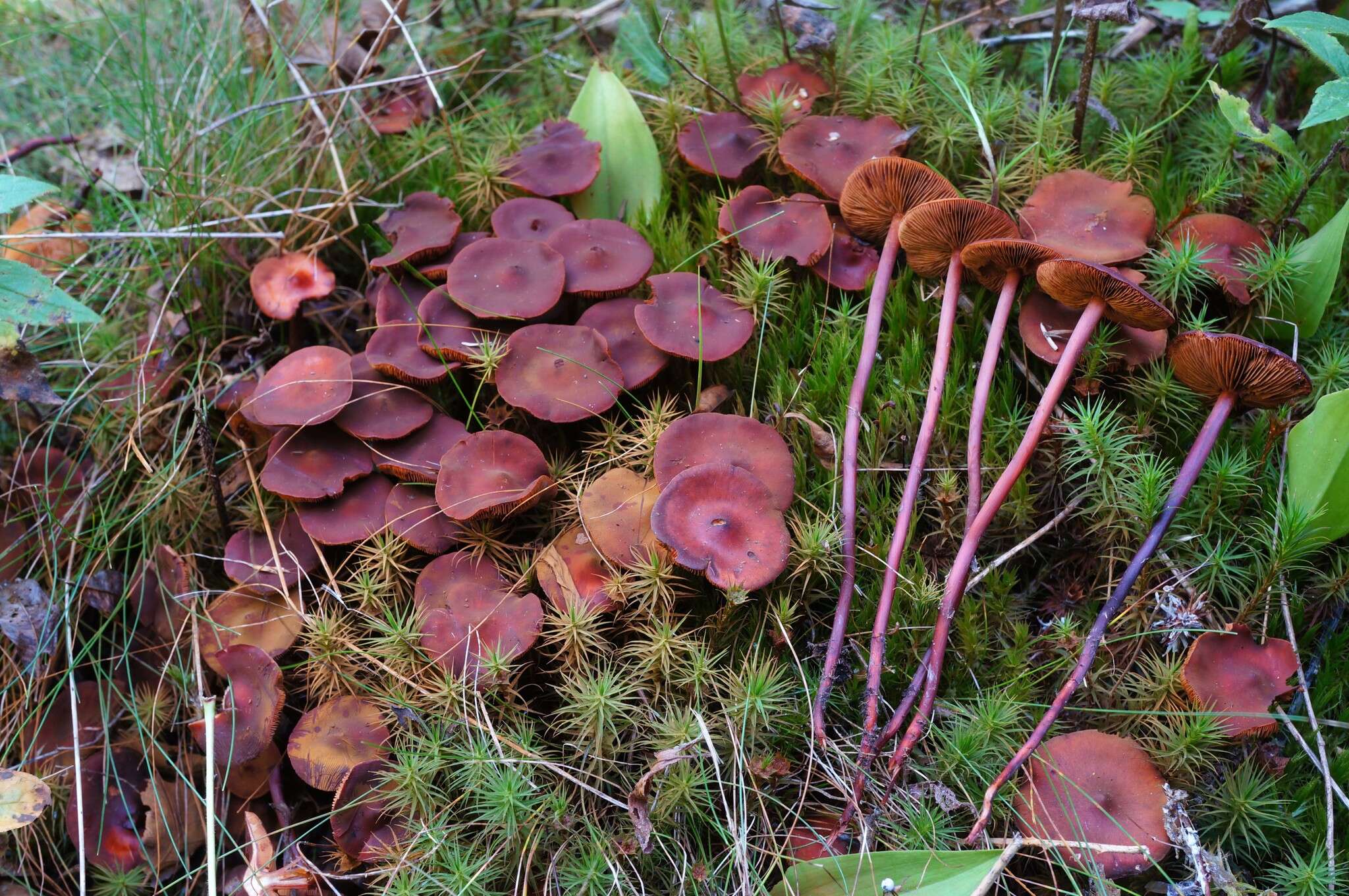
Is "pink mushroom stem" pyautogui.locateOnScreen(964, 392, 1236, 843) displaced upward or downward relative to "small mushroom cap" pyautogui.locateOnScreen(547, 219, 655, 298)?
downward

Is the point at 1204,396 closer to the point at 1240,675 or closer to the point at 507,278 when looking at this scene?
the point at 1240,675

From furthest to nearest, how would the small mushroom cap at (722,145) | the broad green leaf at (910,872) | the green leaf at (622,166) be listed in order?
the green leaf at (622,166)
the small mushroom cap at (722,145)
the broad green leaf at (910,872)

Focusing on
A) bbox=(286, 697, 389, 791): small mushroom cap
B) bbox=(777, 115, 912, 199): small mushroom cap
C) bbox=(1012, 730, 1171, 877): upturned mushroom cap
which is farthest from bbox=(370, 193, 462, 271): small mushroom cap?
bbox=(1012, 730, 1171, 877): upturned mushroom cap

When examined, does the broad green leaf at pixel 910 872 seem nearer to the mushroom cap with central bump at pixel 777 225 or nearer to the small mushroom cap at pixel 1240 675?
the small mushroom cap at pixel 1240 675

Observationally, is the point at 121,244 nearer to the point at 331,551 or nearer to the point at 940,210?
the point at 331,551

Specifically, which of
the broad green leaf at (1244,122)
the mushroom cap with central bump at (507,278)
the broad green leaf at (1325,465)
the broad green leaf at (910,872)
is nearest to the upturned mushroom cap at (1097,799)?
the broad green leaf at (910,872)

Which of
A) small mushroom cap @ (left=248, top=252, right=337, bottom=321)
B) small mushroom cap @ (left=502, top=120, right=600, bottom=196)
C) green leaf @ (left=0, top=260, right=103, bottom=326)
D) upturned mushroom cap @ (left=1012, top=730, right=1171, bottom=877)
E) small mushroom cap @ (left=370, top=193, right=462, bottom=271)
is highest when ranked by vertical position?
green leaf @ (left=0, top=260, right=103, bottom=326)

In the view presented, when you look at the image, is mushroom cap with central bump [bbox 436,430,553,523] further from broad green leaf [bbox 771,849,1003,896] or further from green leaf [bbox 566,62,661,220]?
broad green leaf [bbox 771,849,1003,896]
